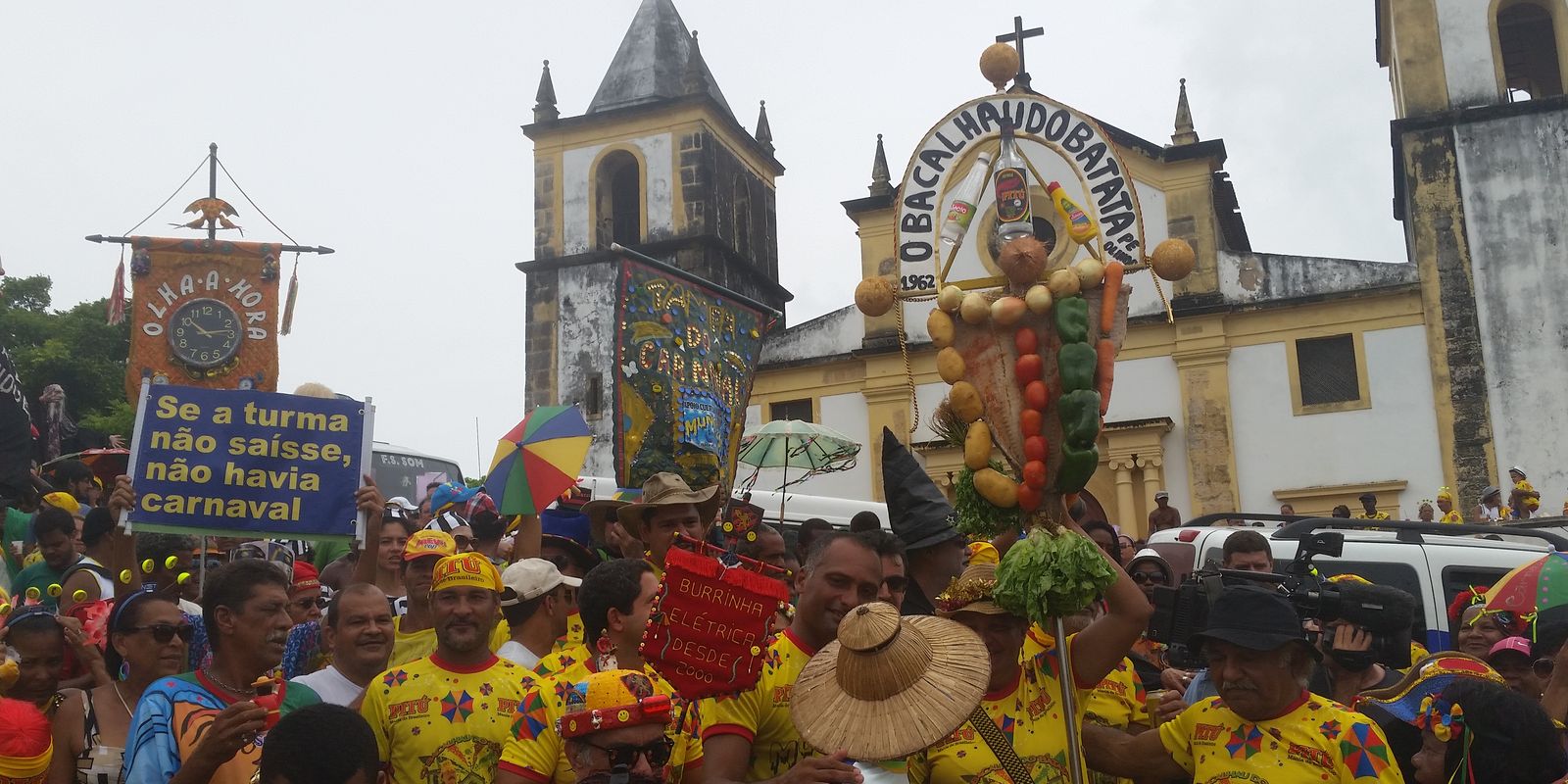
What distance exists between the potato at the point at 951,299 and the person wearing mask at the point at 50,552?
514 centimetres

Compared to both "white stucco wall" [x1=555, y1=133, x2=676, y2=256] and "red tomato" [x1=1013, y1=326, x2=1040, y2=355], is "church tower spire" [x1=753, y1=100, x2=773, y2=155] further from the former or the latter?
"red tomato" [x1=1013, y1=326, x2=1040, y2=355]

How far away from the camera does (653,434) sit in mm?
9008

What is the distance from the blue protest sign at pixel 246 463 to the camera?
267 inches

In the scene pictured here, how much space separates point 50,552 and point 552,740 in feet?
15.0

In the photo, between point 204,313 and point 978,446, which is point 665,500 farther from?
point 204,313

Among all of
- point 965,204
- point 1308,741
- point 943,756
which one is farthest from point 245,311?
point 1308,741

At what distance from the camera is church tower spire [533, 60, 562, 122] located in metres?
27.4

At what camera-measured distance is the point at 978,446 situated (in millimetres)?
4574

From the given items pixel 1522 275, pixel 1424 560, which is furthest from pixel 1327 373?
pixel 1424 560

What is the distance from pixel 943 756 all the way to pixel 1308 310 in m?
20.6

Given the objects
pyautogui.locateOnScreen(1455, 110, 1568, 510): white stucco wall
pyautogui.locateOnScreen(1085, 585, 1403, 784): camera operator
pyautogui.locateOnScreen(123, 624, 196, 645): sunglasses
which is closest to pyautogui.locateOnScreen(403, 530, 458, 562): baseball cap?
pyautogui.locateOnScreen(123, 624, 196, 645): sunglasses

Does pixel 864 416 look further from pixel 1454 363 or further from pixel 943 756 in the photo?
pixel 943 756

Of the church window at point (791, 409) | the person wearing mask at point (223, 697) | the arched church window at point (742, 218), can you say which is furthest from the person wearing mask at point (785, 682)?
the arched church window at point (742, 218)

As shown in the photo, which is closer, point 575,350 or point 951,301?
point 951,301
